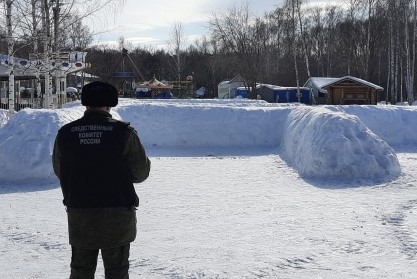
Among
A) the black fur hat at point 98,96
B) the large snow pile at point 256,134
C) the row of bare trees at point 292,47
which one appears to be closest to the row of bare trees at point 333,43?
the row of bare trees at point 292,47

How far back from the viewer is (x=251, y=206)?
25.5 feet

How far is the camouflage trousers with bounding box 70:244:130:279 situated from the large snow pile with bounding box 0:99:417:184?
655 cm

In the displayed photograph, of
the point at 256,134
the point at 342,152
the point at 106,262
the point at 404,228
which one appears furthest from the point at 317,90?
the point at 106,262

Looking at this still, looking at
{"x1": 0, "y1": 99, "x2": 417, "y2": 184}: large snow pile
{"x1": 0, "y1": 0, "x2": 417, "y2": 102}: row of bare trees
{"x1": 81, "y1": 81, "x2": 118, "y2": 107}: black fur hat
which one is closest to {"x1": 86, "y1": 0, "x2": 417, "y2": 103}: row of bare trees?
{"x1": 0, "y1": 0, "x2": 417, "y2": 102}: row of bare trees

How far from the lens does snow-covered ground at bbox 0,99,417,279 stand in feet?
16.7

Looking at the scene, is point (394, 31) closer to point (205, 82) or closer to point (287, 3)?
point (287, 3)

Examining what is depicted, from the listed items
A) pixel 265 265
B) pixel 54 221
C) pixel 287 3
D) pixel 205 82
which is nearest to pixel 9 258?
pixel 54 221

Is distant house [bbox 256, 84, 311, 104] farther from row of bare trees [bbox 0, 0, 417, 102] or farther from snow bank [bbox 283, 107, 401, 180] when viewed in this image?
snow bank [bbox 283, 107, 401, 180]

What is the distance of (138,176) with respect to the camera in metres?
3.42

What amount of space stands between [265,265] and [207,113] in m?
11.8

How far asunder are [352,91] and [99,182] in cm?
3845

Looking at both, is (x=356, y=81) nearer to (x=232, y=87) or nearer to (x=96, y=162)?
(x=232, y=87)

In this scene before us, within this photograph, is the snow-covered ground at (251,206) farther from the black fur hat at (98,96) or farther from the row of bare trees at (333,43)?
the row of bare trees at (333,43)

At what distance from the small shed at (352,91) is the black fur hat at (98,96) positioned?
123 feet
